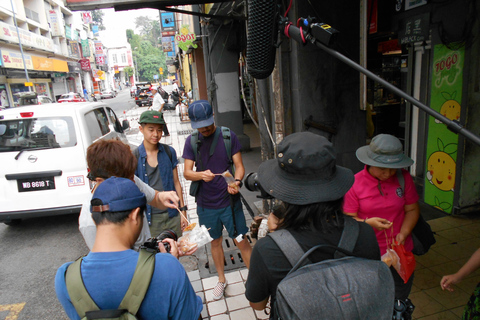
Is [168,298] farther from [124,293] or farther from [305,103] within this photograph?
[305,103]

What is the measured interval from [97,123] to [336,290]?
5.55m

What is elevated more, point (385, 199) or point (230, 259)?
point (385, 199)

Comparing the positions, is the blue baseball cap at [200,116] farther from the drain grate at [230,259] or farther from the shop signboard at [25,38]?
the shop signboard at [25,38]

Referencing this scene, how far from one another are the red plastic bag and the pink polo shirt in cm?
10

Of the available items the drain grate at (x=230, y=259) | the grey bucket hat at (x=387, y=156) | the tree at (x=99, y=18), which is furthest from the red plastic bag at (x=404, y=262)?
the tree at (x=99, y=18)

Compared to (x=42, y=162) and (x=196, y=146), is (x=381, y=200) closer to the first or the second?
(x=196, y=146)

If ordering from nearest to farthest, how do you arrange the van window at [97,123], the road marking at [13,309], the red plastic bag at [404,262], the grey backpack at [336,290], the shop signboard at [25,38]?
1. the grey backpack at [336,290]
2. the red plastic bag at [404,262]
3. the road marking at [13,309]
4. the van window at [97,123]
5. the shop signboard at [25,38]

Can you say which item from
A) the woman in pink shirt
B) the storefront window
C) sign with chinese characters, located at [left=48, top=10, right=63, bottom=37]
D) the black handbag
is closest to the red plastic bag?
the woman in pink shirt

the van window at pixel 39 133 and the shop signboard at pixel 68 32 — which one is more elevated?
the shop signboard at pixel 68 32

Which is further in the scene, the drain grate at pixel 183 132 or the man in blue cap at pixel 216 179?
the drain grate at pixel 183 132

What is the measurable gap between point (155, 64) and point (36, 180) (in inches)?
3039

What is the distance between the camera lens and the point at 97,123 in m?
5.75

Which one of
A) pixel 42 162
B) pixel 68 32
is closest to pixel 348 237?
pixel 42 162

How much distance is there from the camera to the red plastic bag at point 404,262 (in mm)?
2156
